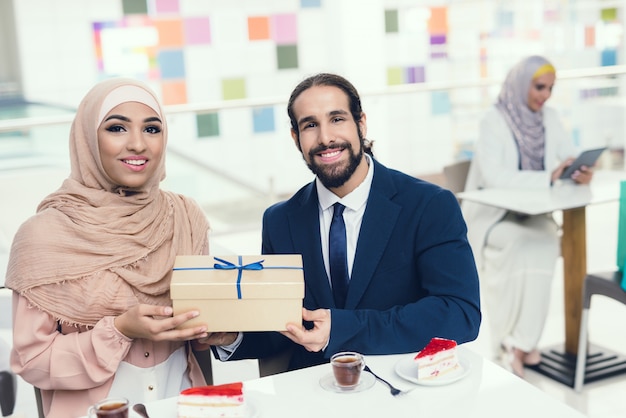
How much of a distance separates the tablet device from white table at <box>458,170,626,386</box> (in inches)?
4.4

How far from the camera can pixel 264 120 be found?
17.5ft

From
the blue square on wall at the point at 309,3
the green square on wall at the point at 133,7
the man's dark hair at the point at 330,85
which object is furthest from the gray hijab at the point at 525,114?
the green square on wall at the point at 133,7

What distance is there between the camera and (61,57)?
25.6 feet

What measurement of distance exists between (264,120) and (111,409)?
4.07 metres

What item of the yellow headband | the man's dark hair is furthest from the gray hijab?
the man's dark hair

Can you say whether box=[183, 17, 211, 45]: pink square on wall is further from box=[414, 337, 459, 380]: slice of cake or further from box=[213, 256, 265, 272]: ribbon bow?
box=[414, 337, 459, 380]: slice of cake

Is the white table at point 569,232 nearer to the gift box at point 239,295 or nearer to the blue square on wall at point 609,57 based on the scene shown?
the gift box at point 239,295

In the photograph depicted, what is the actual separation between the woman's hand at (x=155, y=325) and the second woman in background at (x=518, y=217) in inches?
83.1

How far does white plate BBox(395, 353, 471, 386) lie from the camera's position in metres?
1.56

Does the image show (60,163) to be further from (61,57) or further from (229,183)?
(61,57)

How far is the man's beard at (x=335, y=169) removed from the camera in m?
1.98

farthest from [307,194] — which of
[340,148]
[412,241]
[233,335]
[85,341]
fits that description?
[85,341]

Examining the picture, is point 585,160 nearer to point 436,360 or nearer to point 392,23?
point 436,360

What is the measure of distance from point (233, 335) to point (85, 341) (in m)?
0.36
